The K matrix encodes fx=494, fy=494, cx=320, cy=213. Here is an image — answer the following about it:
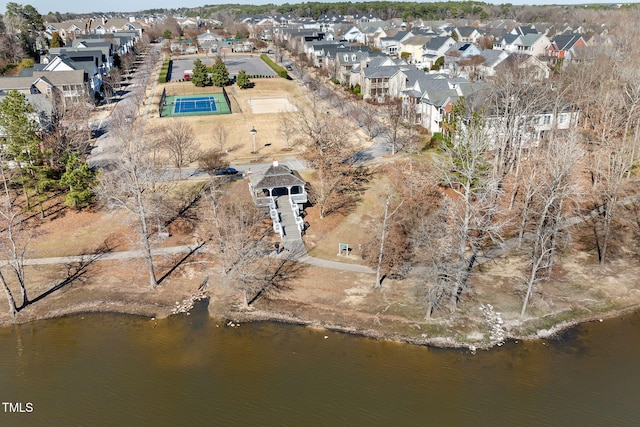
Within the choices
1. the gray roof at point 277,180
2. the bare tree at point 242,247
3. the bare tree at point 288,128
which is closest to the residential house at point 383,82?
the bare tree at point 288,128

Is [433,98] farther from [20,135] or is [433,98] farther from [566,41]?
[566,41]

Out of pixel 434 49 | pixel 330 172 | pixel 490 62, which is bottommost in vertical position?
pixel 330 172

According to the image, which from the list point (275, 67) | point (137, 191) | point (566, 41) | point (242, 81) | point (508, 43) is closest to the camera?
point (137, 191)

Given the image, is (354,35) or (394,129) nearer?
(394,129)

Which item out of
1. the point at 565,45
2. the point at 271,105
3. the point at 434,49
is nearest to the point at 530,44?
the point at 565,45

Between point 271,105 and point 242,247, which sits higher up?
point 271,105

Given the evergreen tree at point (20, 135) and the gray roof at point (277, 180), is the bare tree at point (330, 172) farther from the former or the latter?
the evergreen tree at point (20, 135)

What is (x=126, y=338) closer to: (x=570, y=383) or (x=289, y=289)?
(x=289, y=289)
